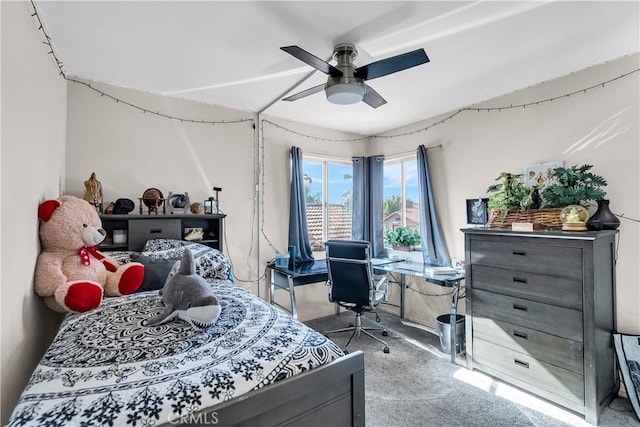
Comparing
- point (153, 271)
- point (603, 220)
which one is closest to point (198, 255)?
point (153, 271)

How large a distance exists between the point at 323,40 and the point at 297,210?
2.00 metres

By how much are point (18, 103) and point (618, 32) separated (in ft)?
11.3

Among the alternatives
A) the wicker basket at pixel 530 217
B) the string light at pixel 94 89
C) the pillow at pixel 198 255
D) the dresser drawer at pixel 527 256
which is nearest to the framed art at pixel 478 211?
the wicker basket at pixel 530 217

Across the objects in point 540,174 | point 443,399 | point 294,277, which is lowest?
point 443,399

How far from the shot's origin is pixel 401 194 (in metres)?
4.04

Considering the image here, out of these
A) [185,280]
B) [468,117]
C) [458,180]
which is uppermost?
[468,117]

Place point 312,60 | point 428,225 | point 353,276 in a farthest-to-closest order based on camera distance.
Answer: point 428,225, point 353,276, point 312,60

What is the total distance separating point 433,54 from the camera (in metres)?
2.19

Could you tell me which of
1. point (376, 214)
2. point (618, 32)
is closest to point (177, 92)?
point (376, 214)

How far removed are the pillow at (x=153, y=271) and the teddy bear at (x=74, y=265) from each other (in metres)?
0.09

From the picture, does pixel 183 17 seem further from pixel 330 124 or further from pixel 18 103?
pixel 330 124

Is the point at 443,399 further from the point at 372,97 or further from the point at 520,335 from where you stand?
the point at 372,97

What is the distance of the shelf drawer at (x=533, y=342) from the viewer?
2.02 metres

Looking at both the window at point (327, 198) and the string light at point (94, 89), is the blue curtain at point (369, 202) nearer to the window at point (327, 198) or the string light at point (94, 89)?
the window at point (327, 198)
